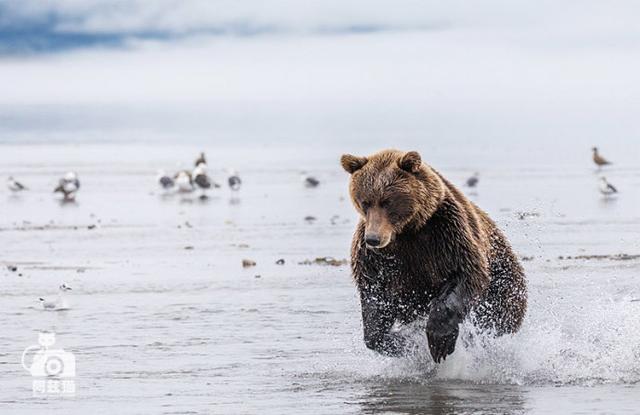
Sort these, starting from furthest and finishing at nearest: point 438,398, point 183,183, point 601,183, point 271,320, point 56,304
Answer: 1. point 183,183
2. point 601,183
3. point 56,304
4. point 271,320
5. point 438,398

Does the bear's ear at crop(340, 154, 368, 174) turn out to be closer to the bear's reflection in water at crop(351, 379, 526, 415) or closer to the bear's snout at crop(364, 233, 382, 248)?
the bear's snout at crop(364, 233, 382, 248)

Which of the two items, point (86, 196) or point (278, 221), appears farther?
point (86, 196)

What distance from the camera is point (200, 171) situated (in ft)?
97.8

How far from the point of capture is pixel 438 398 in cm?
→ 784

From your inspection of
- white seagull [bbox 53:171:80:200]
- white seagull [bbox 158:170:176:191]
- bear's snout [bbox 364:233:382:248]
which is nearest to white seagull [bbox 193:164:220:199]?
white seagull [bbox 158:170:176:191]

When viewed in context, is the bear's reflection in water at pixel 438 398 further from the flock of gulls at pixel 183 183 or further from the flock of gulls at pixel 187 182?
the flock of gulls at pixel 187 182

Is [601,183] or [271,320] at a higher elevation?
[601,183]

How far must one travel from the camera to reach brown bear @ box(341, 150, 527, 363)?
27.0ft

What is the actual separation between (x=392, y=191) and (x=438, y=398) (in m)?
1.21

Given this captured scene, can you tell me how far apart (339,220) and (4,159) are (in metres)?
29.1

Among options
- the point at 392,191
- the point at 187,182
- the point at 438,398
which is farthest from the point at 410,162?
the point at 187,182

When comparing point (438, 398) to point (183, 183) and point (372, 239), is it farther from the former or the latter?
point (183, 183)

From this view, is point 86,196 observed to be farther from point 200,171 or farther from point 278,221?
point 278,221

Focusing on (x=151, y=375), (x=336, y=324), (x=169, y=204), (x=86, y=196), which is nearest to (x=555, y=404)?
(x=151, y=375)
